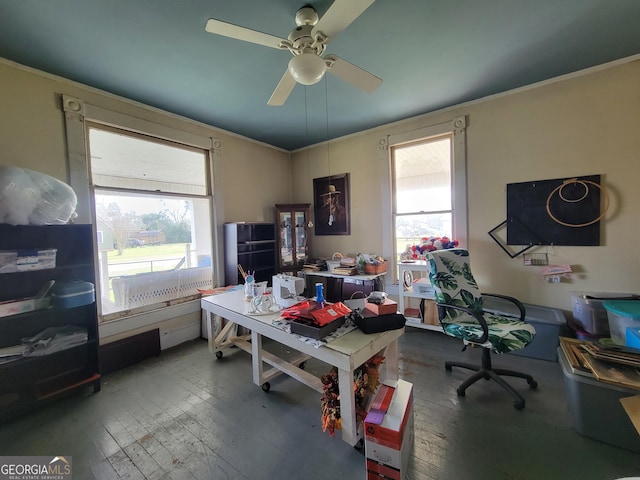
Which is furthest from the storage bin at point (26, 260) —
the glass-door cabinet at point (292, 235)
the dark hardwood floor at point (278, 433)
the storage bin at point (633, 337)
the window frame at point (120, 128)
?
the storage bin at point (633, 337)

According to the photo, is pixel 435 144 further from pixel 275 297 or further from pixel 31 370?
pixel 31 370

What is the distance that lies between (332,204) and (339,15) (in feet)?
9.65

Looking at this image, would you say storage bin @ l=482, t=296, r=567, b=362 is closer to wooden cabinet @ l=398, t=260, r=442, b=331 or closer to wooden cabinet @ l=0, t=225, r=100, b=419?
wooden cabinet @ l=398, t=260, r=442, b=331

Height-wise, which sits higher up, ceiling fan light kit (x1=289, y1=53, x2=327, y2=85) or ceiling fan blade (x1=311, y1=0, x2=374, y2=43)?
ceiling fan blade (x1=311, y1=0, x2=374, y2=43)

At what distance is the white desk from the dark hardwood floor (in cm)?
22

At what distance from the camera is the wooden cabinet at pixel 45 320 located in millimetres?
2018

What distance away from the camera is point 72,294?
216cm

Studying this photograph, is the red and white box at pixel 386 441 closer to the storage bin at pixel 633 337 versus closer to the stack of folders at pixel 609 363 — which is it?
the stack of folders at pixel 609 363

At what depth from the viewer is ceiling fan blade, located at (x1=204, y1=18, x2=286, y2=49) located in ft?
4.52

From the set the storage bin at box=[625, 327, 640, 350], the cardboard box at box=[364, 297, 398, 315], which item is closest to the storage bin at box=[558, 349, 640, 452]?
the storage bin at box=[625, 327, 640, 350]

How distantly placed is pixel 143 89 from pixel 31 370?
2.75 m

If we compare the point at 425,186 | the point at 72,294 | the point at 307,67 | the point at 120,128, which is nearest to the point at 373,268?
the point at 425,186

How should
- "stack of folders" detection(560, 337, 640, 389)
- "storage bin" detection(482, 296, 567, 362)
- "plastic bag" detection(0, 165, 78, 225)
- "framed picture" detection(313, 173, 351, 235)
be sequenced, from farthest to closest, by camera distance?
"framed picture" detection(313, 173, 351, 235) < "storage bin" detection(482, 296, 567, 362) < "plastic bag" detection(0, 165, 78, 225) < "stack of folders" detection(560, 337, 640, 389)

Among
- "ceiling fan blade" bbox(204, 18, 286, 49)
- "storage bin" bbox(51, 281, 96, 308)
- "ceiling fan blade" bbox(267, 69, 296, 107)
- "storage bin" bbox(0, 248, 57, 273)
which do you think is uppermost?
"ceiling fan blade" bbox(204, 18, 286, 49)
